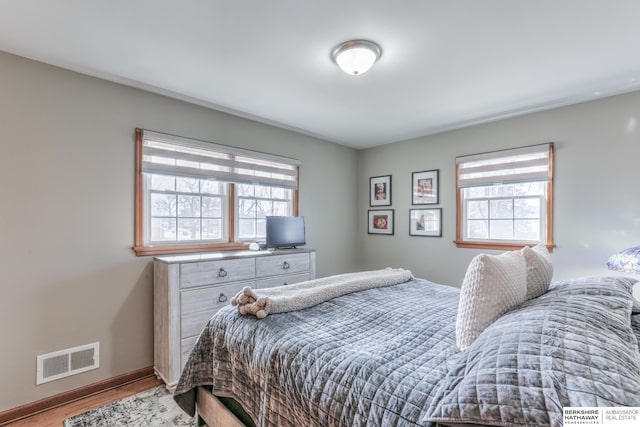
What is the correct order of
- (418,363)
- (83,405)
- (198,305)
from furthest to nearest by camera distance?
(198,305) → (83,405) → (418,363)

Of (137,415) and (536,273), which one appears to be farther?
(137,415)

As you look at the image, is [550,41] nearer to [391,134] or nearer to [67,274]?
[391,134]

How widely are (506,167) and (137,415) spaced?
400cm

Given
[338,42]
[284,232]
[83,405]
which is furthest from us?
[284,232]

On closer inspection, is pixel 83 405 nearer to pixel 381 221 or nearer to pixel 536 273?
pixel 536 273

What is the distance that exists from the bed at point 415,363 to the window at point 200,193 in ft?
4.98

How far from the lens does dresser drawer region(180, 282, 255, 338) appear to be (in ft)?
7.91

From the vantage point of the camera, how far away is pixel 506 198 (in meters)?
3.35

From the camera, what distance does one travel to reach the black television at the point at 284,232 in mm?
3299

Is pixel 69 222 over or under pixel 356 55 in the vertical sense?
under

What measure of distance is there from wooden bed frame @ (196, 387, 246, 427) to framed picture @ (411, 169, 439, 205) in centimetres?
325

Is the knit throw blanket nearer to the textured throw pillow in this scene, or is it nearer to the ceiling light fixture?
the textured throw pillow

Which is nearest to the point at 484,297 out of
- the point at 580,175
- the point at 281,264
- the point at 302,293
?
the point at 302,293

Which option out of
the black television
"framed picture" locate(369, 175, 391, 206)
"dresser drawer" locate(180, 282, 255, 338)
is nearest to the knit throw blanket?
"dresser drawer" locate(180, 282, 255, 338)
